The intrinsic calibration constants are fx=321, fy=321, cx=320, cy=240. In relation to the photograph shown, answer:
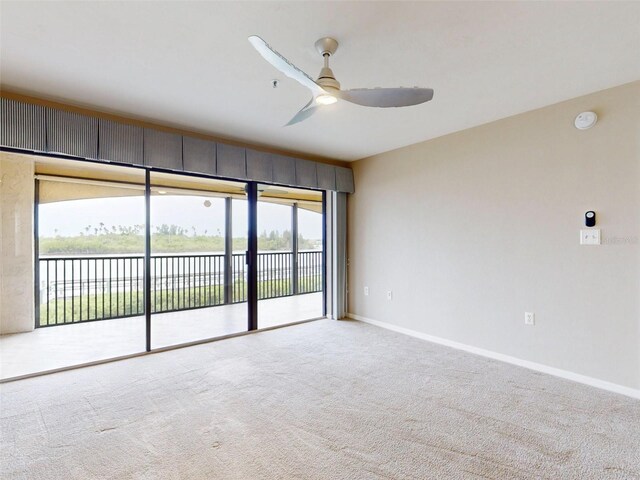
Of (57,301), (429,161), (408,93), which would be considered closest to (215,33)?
(408,93)

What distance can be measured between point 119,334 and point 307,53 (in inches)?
156

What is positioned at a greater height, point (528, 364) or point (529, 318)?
point (529, 318)

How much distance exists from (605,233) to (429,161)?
1840 mm

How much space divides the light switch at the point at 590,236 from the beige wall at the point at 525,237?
45mm

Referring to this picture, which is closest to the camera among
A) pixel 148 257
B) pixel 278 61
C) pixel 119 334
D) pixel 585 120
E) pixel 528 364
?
pixel 278 61

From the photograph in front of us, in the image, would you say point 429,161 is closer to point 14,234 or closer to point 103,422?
point 103,422

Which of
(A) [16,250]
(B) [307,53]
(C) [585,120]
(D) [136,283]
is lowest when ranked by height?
(D) [136,283]

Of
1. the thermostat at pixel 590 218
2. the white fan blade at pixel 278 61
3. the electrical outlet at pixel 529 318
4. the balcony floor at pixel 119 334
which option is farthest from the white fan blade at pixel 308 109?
the balcony floor at pixel 119 334

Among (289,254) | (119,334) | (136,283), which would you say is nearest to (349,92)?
(289,254)

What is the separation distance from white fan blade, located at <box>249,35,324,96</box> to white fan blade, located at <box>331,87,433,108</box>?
0.16 metres

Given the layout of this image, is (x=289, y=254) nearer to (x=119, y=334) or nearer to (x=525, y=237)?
(x=119, y=334)

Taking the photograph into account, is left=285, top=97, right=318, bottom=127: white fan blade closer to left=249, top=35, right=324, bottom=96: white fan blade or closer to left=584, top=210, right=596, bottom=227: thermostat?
left=249, top=35, right=324, bottom=96: white fan blade

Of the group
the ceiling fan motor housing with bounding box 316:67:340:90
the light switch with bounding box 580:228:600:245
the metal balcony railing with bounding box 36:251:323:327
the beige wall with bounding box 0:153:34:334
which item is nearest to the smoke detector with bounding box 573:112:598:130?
the light switch with bounding box 580:228:600:245

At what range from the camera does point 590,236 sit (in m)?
2.67
